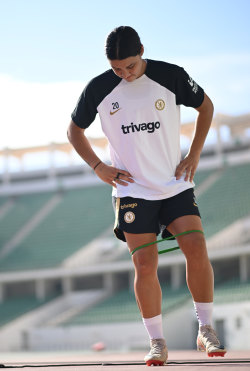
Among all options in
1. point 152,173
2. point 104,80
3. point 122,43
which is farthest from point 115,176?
point 122,43

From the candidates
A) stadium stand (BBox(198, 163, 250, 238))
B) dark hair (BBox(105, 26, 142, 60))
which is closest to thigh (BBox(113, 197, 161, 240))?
dark hair (BBox(105, 26, 142, 60))

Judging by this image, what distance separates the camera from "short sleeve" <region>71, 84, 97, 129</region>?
15.3 feet

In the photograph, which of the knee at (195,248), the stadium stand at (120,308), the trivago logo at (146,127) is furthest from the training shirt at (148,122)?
the stadium stand at (120,308)

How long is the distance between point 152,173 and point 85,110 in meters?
0.61

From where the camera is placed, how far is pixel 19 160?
133ft

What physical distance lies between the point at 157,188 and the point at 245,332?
20478 millimetres

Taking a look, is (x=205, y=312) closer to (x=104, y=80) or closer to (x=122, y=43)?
(x=104, y=80)

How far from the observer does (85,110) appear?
471cm

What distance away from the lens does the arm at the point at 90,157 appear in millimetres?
4625

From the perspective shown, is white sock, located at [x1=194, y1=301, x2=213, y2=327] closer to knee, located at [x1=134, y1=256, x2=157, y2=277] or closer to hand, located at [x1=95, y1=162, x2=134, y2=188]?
knee, located at [x1=134, y1=256, x2=157, y2=277]

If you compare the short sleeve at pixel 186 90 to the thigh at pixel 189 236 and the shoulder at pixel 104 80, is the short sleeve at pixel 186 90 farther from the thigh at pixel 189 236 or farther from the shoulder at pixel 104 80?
the thigh at pixel 189 236

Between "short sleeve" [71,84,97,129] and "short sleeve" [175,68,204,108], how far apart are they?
538 mm

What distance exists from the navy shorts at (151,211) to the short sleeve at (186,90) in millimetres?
552

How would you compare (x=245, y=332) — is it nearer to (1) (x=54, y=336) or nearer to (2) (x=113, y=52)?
(1) (x=54, y=336)
